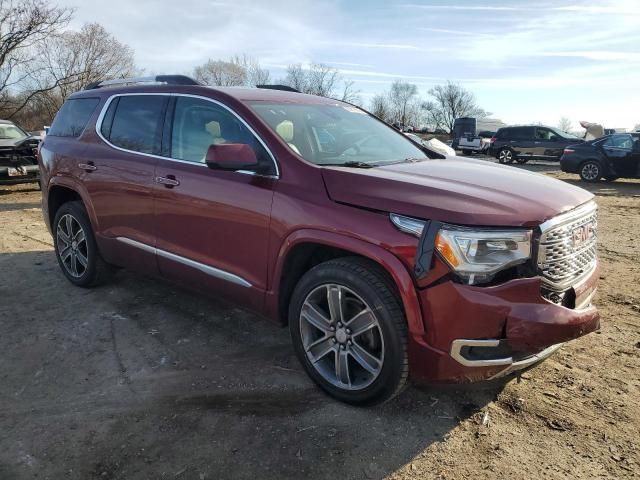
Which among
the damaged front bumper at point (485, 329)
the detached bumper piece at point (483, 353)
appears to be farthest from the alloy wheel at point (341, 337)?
the detached bumper piece at point (483, 353)

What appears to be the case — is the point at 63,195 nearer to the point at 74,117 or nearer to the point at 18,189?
the point at 74,117

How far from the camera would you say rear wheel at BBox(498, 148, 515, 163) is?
21.9 metres

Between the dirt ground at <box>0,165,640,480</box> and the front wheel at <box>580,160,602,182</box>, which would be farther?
the front wheel at <box>580,160,602,182</box>

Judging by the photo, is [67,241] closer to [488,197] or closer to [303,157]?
[303,157]

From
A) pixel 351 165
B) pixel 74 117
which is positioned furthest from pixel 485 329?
pixel 74 117

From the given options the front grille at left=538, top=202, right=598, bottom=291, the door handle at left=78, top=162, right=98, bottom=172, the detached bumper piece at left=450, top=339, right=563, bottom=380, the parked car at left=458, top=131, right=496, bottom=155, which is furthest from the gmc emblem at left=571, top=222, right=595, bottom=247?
the parked car at left=458, top=131, right=496, bottom=155

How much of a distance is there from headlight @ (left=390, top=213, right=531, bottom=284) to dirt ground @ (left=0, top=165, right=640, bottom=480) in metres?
0.94

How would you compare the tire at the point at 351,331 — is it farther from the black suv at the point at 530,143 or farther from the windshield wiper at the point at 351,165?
the black suv at the point at 530,143

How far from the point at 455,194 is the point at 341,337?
1.05 metres

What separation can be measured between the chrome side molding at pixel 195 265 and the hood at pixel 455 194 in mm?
957

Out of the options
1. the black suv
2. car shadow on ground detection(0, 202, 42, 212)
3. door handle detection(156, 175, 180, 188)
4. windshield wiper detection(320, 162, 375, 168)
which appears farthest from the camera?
the black suv

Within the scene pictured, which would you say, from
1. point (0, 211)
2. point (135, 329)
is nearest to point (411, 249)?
point (135, 329)

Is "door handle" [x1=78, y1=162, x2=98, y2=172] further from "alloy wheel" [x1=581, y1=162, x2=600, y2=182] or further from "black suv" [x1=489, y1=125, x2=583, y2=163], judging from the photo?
"black suv" [x1=489, y1=125, x2=583, y2=163]

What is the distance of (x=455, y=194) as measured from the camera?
8.70 feet
